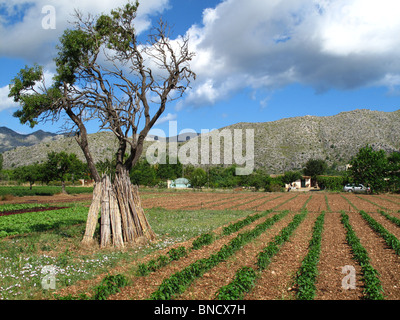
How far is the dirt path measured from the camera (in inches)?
294

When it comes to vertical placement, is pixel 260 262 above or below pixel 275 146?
below

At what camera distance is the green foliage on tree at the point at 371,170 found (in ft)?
177

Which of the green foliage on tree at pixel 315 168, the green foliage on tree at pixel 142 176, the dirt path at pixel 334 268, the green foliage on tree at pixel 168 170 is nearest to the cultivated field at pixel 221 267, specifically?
the dirt path at pixel 334 268

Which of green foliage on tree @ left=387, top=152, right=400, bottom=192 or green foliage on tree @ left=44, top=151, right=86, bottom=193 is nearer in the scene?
green foliage on tree @ left=44, top=151, right=86, bottom=193

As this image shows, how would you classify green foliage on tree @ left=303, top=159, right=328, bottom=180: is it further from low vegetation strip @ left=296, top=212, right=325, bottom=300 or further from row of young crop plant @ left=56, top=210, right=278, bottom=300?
low vegetation strip @ left=296, top=212, right=325, bottom=300

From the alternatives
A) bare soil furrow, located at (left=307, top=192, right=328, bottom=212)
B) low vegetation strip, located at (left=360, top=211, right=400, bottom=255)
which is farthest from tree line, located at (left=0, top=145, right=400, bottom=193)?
low vegetation strip, located at (left=360, top=211, right=400, bottom=255)

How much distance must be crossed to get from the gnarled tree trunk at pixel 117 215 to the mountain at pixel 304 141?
83327mm

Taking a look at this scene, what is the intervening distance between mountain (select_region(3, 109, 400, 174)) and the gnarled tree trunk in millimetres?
83327

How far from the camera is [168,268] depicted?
9.20 metres

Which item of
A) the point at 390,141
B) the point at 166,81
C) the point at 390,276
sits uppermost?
the point at 390,141

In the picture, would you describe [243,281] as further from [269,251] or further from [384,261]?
[384,261]
